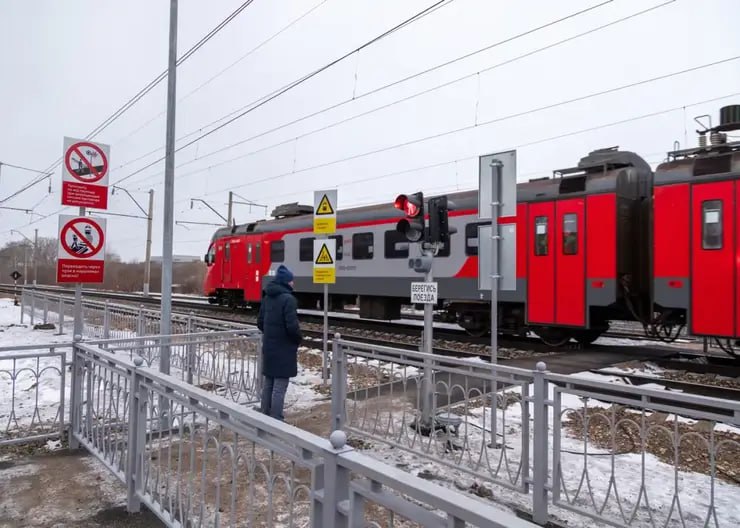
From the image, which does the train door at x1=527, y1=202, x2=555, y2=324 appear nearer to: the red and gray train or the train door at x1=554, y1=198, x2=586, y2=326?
the red and gray train

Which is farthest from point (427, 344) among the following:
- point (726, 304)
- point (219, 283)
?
point (219, 283)

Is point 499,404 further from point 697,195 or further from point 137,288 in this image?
point 137,288

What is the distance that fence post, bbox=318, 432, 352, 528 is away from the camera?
6.39 feet

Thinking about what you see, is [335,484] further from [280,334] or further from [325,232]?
[325,232]

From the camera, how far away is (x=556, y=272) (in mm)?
11133

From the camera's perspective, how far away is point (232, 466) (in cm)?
278

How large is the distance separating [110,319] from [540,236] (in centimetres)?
1100

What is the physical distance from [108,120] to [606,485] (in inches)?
671

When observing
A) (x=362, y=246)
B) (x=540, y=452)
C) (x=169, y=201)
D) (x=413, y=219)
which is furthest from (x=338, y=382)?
(x=362, y=246)

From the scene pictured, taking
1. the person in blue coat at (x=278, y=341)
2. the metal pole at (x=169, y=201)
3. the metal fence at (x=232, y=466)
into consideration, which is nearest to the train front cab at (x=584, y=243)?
the person in blue coat at (x=278, y=341)

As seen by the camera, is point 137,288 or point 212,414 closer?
point 212,414

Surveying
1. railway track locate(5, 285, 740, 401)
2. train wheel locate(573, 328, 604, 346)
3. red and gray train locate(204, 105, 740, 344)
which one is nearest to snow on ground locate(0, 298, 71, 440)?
railway track locate(5, 285, 740, 401)

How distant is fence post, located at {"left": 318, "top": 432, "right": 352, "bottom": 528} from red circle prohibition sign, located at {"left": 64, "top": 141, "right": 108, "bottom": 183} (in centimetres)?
592

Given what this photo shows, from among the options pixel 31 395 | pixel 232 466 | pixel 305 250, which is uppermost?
pixel 305 250
